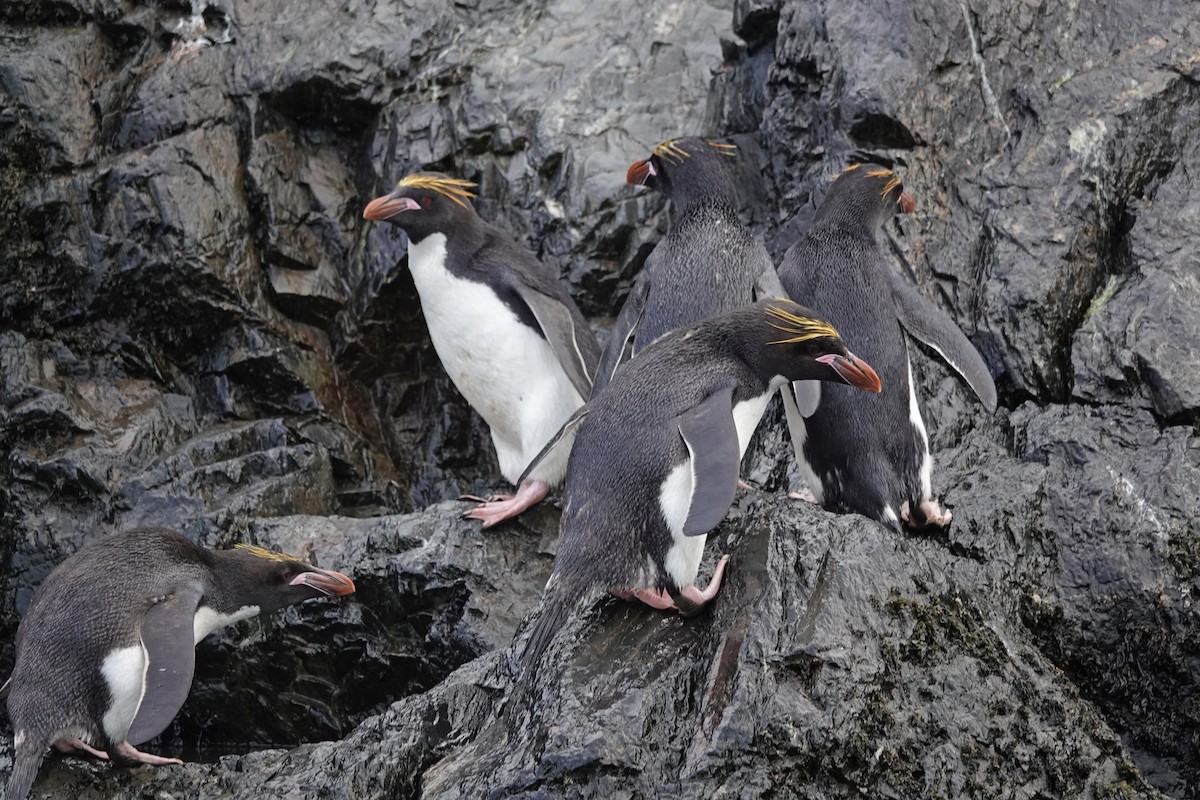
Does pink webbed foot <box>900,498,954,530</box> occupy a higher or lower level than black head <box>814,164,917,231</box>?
lower

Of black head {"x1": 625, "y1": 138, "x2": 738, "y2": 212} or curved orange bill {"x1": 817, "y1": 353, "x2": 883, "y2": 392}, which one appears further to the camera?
black head {"x1": 625, "y1": 138, "x2": 738, "y2": 212}

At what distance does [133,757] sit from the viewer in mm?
4453

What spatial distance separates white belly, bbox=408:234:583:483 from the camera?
6195 millimetres

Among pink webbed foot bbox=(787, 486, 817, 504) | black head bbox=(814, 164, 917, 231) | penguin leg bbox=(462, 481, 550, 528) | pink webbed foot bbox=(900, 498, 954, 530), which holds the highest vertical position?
black head bbox=(814, 164, 917, 231)

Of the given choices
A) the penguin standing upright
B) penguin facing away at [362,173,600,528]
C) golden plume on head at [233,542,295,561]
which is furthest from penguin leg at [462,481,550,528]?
the penguin standing upright

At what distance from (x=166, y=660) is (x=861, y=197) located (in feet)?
9.61

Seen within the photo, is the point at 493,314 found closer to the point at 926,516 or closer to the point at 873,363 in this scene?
the point at 873,363

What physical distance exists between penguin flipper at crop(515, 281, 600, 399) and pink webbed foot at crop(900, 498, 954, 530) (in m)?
1.73

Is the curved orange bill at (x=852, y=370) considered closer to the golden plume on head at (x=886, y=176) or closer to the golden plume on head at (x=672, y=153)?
the golden plume on head at (x=886, y=176)

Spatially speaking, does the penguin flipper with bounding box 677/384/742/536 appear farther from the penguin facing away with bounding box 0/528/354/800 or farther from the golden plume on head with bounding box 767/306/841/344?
the penguin facing away with bounding box 0/528/354/800

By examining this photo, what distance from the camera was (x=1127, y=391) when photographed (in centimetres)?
512

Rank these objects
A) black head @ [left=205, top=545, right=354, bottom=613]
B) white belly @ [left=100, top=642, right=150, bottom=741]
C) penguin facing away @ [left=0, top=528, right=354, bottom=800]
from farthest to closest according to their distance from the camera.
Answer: black head @ [left=205, top=545, right=354, bottom=613]
white belly @ [left=100, top=642, right=150, bottom=741]
penguin facing away @ [left=0, top=528, right=354, bottom=800]

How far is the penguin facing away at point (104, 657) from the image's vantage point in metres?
4.36

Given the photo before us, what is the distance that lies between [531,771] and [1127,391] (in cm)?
295
